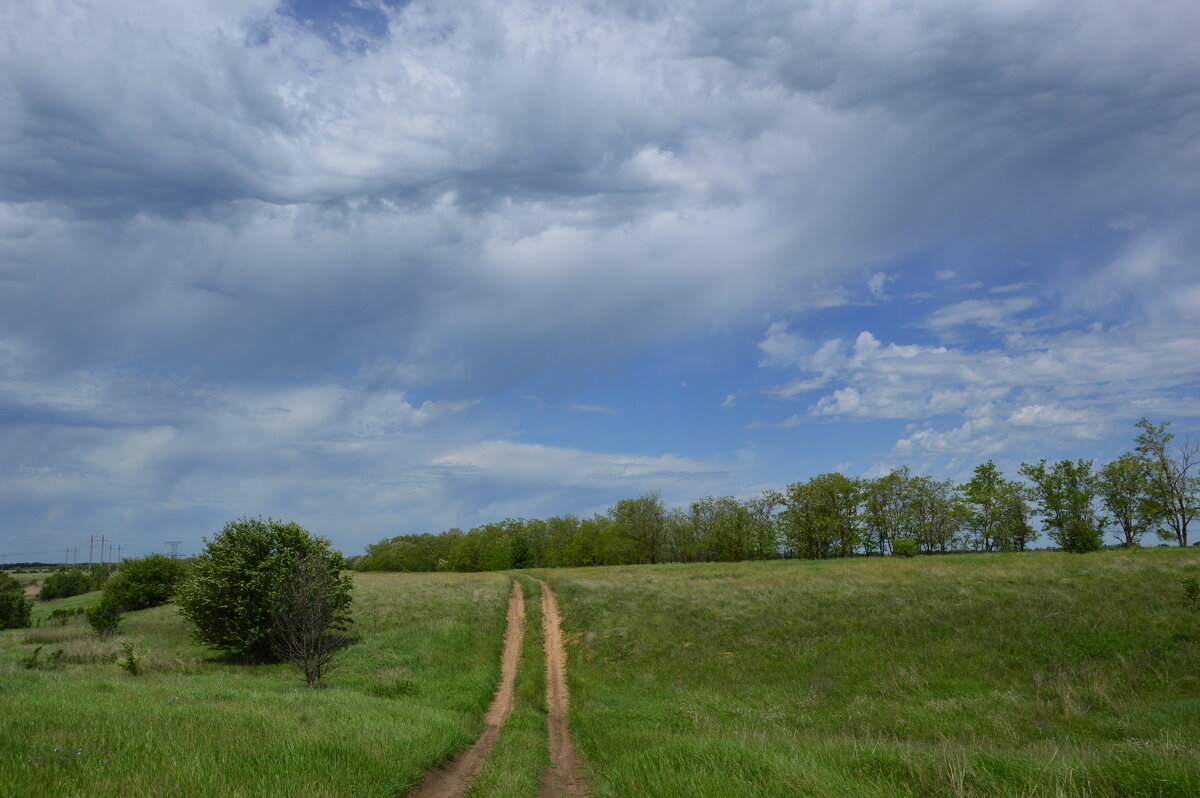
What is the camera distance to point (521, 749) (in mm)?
12383

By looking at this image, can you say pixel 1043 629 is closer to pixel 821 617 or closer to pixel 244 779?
pixel 821 617

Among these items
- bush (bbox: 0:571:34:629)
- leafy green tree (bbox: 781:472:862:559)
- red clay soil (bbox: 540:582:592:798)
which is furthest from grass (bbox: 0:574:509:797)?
leafy green tree (bbox: 781:472:862:559)

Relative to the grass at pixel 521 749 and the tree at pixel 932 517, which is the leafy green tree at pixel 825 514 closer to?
the tree at pixel 932 517

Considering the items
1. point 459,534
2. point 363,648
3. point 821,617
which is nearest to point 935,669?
point 821,617

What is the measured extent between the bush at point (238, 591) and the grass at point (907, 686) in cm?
1398

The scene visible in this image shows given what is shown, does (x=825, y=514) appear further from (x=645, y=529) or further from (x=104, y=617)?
(x=104, y=617)

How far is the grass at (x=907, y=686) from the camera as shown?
733 centimetres

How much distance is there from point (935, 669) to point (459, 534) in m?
125

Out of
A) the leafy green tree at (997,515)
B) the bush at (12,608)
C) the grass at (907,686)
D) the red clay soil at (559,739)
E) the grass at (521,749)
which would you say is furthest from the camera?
the leafy green tree at (997,515)

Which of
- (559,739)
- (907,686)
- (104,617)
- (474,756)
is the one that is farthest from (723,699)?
(104,617)

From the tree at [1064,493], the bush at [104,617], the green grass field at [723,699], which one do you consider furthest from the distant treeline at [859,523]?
the bush at [104,617]

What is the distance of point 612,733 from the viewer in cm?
1309

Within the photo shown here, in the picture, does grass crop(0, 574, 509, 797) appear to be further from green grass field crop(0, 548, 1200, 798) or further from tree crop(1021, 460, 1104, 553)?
tree crop(1021, 460, 1104, 553)

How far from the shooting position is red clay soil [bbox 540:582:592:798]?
1027 centimetres
